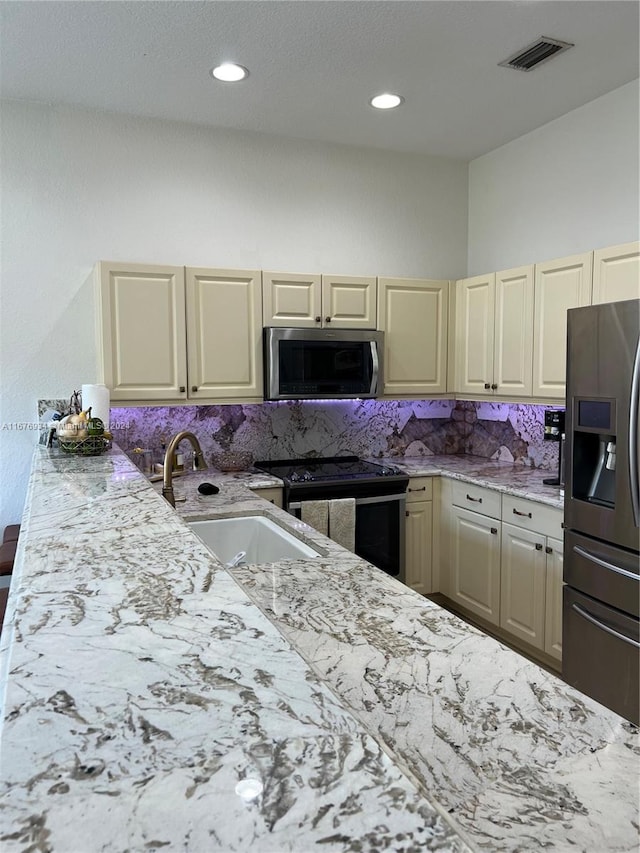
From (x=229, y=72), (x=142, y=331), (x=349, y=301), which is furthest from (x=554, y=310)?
(x=142, y=331)

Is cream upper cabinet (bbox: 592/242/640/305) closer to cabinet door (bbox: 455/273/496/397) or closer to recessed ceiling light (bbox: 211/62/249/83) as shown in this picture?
cabinet door (bbox: 455/273/496/397)

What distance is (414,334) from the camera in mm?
4004

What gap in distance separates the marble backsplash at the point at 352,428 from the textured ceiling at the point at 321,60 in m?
1.72

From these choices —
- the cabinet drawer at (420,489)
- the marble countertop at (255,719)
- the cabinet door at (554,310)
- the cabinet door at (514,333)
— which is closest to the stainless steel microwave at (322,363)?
the cabinet drawer at (420,489)

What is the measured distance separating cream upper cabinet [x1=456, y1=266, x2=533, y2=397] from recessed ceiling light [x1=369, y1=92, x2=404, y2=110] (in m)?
1.13

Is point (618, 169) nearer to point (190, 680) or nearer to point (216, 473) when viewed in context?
point (216, 473)

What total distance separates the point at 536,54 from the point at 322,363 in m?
1.89

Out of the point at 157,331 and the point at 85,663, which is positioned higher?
the point at 157,331

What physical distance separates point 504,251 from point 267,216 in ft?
5.36

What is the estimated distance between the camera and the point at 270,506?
2658mm

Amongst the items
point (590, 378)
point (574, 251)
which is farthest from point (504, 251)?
point (590, 378)

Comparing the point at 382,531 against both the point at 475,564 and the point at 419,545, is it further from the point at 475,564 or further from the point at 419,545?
the point at 475,564

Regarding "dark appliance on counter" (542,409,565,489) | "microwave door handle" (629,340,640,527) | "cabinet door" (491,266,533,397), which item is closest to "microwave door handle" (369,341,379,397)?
"cabinet door" (491,266,533,397)

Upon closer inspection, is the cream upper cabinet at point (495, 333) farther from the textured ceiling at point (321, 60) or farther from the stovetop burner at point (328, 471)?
the textured ceiling at point (321, 60)
